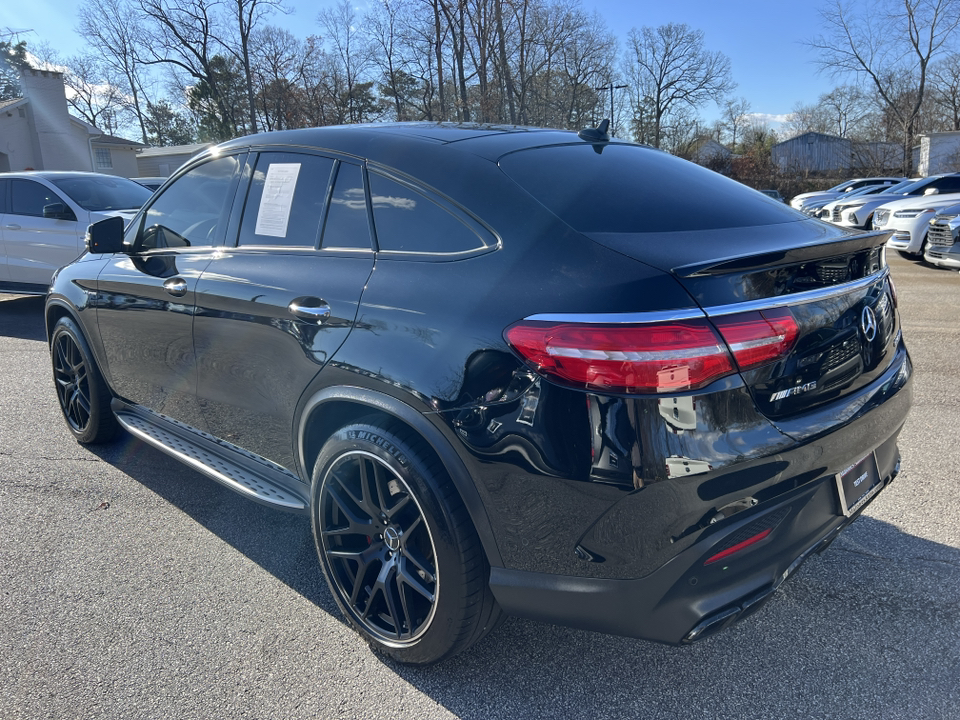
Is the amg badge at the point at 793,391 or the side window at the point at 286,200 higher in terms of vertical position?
the side window at the point at 286,200

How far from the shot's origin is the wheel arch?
210cm

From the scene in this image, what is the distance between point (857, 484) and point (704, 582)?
0.73 metres

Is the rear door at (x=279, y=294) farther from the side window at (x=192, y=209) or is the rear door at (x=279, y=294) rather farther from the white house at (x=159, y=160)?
the white house at (x=159, y=160)

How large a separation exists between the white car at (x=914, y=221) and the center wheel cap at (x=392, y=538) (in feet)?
34.9

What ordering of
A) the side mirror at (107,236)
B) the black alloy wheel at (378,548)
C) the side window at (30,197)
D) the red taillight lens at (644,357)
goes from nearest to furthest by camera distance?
the red taillight lens at (644,357) → the black alloy wheel at (378,548) → the side mirror at (107,236) → the side window at (30,197)

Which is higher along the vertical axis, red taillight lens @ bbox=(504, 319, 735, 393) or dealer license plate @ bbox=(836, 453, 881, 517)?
red taillight lens @ bbox=(504, 319, 735, 393)

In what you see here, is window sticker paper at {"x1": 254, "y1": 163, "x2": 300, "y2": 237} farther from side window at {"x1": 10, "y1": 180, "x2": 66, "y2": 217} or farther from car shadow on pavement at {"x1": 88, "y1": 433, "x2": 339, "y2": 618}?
side window at {"x1": 10, "y1": 180, "x2": 66, "y2": 217}

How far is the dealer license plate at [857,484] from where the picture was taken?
221 centimetres

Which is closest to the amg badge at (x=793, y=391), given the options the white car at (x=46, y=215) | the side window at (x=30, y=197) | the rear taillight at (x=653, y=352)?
the rear taillight at (x=653, y=352)

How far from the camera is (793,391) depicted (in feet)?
6.53

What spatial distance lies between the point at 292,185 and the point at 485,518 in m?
1.63

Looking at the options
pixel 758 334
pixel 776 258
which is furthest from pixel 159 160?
pixel 758 334

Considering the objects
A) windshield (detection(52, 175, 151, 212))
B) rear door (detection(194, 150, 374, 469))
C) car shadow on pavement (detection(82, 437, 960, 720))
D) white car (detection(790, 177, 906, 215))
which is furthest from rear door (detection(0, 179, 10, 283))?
white car (detection(790, 177, 906, 215))

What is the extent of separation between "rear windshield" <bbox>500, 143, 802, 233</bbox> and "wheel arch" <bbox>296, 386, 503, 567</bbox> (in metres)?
0.75
